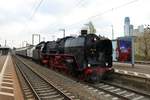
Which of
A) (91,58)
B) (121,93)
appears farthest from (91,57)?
(121,93)

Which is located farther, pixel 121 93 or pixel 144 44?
pixel 144 44

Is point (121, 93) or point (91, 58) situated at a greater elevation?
point (91, 58)

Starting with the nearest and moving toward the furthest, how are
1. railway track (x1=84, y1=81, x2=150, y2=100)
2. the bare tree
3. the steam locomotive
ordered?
railway track (x1=84, y1=81, x2=150, y2=100) → the steam locomotive → the bare tree

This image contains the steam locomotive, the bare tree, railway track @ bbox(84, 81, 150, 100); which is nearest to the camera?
railway track @ bbox(84, 81, 150, 100)

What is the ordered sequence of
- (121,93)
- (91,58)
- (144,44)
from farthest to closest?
(144,44) < (91,58) < (121,93)

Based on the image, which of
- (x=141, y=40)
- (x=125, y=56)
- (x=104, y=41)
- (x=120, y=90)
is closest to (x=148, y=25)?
(x=141, y=40)

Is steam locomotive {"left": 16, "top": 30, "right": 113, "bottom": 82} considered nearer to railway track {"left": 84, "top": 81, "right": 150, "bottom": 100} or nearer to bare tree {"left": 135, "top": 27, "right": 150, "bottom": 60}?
railway track {"left": 84, "top": 81, "right": 150, "bottom": 100}

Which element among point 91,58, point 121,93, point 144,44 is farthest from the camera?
point 144,44

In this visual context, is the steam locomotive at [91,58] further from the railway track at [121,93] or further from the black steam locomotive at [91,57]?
the railway track at [121,93]

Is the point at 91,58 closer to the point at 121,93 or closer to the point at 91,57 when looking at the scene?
the point at 91,57

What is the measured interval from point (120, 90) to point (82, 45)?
5.77m

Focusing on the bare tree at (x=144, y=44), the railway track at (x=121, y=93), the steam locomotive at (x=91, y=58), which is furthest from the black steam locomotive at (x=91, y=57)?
the bare tree at (x=144, y=44)

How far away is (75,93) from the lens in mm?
16531

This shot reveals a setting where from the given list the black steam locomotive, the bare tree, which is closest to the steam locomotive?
the black steam locomotive
